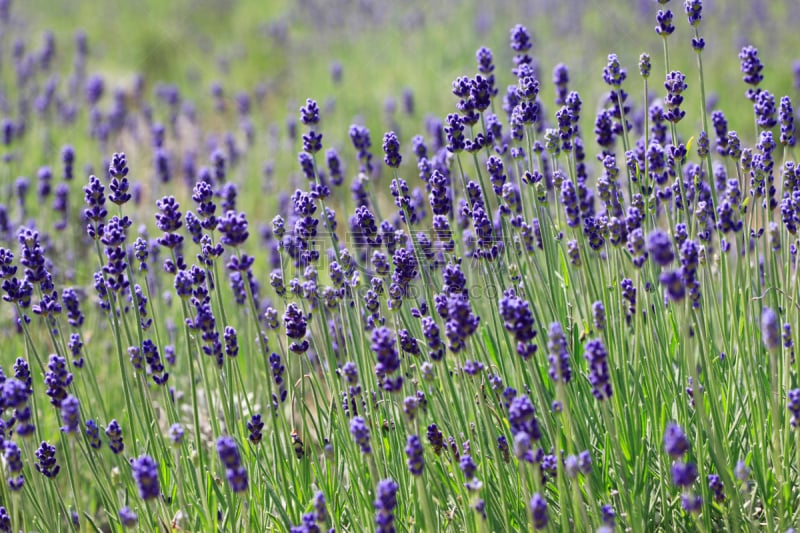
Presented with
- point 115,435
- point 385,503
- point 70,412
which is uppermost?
point 70,412

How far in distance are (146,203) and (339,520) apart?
5581mm

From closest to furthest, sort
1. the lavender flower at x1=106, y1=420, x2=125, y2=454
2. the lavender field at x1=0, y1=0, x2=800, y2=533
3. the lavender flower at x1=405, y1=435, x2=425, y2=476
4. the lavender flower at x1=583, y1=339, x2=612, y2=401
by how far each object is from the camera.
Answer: the lavender flower at x1=583, y1=339, x2=612, y2=401 < the lavender flower at x1=405, y1=435, x2=425, y2=476 < the lavender field at x1=0, y1=0, x2=800, y2=533 < the lavender flower at x1=106, y1=420, x2=125, y2=454

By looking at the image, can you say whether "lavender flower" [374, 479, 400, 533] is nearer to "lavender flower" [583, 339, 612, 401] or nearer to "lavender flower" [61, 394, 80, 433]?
"lavender flower" [583, 339, 612, 401]

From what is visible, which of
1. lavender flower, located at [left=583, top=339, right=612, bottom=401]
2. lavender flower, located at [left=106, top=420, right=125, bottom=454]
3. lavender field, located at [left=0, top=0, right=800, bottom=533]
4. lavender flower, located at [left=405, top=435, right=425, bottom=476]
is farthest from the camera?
lavender flower, located at [left=106, top=420, right=125, bottom=454]

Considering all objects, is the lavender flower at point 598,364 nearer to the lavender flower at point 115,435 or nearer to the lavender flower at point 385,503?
the lavender flower at point 385,503

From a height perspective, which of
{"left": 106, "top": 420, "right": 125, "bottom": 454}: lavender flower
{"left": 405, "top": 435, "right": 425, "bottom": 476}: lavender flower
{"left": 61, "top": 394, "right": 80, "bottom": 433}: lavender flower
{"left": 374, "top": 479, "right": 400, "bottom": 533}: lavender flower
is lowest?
{"left": 374, "top": 479, "right": 400, "bottom": 533}: lavender flower

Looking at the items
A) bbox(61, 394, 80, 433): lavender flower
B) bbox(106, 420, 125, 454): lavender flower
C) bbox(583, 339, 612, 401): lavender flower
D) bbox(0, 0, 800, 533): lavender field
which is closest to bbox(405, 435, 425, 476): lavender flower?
bbox(0, 0, 800, 533): lavender field

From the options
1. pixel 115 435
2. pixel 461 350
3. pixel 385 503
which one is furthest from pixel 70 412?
pixel 461 350

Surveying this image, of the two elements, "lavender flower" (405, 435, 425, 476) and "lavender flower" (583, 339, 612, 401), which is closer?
"lavender flower" (583, 339, 612, 401)

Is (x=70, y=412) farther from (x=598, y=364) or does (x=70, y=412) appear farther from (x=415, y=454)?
(x=598, y=364)

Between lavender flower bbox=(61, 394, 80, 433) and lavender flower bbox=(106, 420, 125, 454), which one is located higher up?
lavender flower bbox=(61, 394, 80, 433)

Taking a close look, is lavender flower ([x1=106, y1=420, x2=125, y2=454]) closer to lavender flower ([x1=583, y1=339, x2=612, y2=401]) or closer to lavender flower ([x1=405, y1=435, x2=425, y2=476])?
lavender flower ([x1=405, y1=435, x2=425, y2=476])

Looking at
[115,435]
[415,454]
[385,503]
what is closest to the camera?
[385,503]

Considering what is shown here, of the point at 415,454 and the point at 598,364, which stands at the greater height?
the point at 598,364
